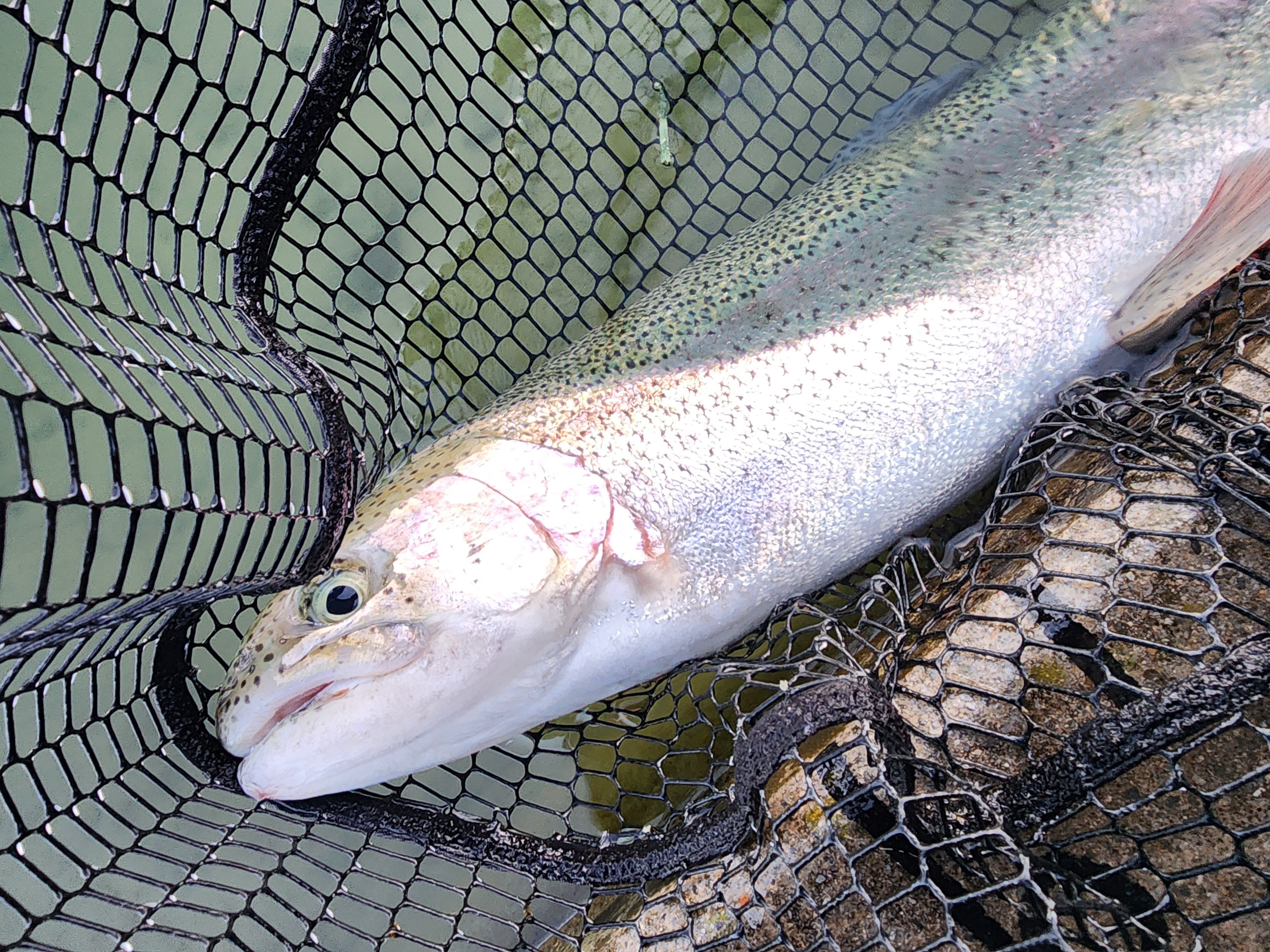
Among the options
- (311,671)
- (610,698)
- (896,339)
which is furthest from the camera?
(610,698)

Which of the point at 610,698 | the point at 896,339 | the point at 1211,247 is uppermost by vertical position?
the point at 896,339

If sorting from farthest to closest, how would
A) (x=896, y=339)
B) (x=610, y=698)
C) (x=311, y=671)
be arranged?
1. (x=610, y=698)
2. (x=896, y=339)
3. (x=311, y=671)

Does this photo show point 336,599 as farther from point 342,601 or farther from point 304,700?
point 304,700

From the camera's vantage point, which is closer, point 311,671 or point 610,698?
point 311,671

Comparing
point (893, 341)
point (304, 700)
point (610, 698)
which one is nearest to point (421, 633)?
point (304, 700)

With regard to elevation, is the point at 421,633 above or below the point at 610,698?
above

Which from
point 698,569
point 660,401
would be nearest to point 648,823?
point 698,569

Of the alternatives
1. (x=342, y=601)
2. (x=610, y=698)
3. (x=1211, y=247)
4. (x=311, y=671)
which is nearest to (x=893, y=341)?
(x=1211, y=247)

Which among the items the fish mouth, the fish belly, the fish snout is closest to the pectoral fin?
the fish belly

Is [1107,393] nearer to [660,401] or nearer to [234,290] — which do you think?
[660,401]

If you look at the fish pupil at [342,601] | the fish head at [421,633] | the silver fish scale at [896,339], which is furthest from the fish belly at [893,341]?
the fish pupil at [342,601]
